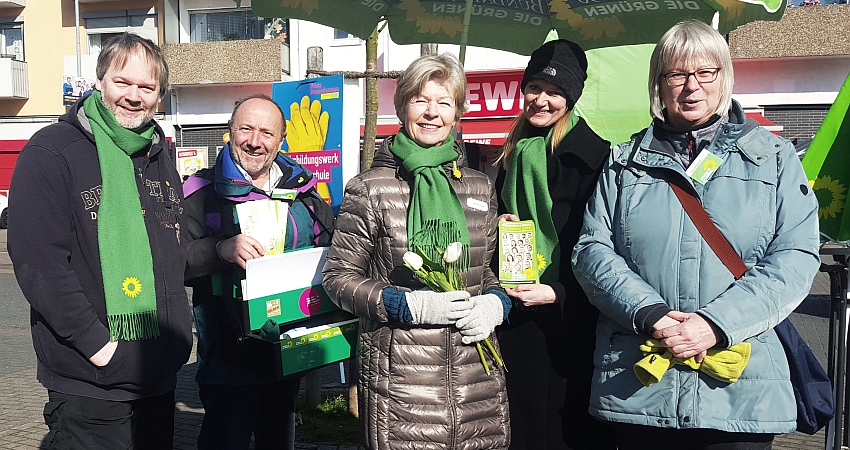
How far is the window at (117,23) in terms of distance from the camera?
22.8 m

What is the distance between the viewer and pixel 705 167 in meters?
2.35

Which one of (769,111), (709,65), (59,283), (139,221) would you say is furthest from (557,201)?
(769,111)

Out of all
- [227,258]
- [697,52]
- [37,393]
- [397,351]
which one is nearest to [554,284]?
[397,351]

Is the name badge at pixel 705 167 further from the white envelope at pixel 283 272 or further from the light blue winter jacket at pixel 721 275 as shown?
the white envelope at pixel 283 272

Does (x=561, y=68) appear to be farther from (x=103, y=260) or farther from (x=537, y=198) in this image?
(x=103, y=260)

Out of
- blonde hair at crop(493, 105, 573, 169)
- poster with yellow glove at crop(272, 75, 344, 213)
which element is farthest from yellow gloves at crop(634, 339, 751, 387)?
poster with yellow glove at crop(272, 75, 344, 213)

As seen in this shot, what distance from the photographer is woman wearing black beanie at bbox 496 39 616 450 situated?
290cm

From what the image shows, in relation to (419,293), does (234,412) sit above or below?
below

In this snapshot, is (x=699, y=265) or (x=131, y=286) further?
(x=131, y=286)

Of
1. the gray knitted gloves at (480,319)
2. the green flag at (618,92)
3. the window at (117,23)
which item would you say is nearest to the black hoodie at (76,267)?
the gray knitted gloves at (480,319)

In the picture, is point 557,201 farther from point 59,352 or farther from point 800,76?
point 800,76

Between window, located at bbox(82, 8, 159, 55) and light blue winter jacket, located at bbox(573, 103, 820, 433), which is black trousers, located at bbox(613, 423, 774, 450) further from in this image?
window, located at bbox(82, 8, 159, 55)

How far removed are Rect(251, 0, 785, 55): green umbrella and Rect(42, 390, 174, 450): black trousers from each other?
1910mm

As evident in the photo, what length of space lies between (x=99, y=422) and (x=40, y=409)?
352 cm
